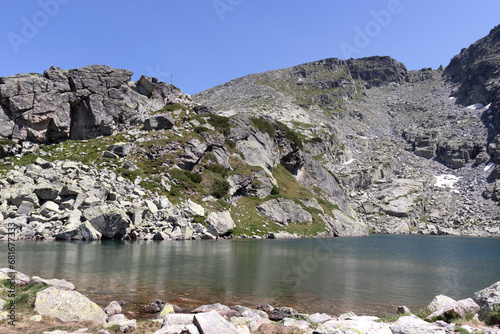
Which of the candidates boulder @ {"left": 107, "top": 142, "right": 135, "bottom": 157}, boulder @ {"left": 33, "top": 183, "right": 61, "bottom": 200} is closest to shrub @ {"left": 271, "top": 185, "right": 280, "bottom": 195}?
boulder @ {"left": 107, "top": 142, "right": 135, "bottom": 157}

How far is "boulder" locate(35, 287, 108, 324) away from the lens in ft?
41.5

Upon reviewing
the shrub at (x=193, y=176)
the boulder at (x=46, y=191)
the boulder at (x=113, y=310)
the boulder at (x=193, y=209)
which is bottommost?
the boulder at (x=113, y=310)

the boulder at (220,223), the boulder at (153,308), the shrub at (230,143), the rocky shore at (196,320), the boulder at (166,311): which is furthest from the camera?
the shrub at (230,143)

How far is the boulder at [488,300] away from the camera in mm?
12616

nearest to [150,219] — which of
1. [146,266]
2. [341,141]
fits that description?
[146,266]

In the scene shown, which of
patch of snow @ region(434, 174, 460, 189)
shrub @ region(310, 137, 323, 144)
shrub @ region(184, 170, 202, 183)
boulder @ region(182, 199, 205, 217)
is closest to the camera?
boulder @ region(182, 199, 205, 217)

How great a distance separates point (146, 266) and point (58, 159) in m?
51.8

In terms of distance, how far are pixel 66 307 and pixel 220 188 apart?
193 feet

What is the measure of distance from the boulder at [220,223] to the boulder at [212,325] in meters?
49.3

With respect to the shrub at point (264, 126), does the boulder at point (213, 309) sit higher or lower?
lower

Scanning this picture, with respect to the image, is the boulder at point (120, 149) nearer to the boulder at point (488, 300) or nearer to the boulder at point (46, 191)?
the boulder at point (46, 191)

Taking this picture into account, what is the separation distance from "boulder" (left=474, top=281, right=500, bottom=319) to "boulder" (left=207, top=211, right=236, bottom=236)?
48.9 metres

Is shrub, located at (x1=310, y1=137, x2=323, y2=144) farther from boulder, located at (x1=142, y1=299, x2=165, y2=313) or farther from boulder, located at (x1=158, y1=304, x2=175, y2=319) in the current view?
boulder, located at (x1=158, y1=304, x2=175, y2=319)

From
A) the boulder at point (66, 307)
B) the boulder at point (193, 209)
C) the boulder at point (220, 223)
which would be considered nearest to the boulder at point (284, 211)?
the boulder at point (220, 223)
